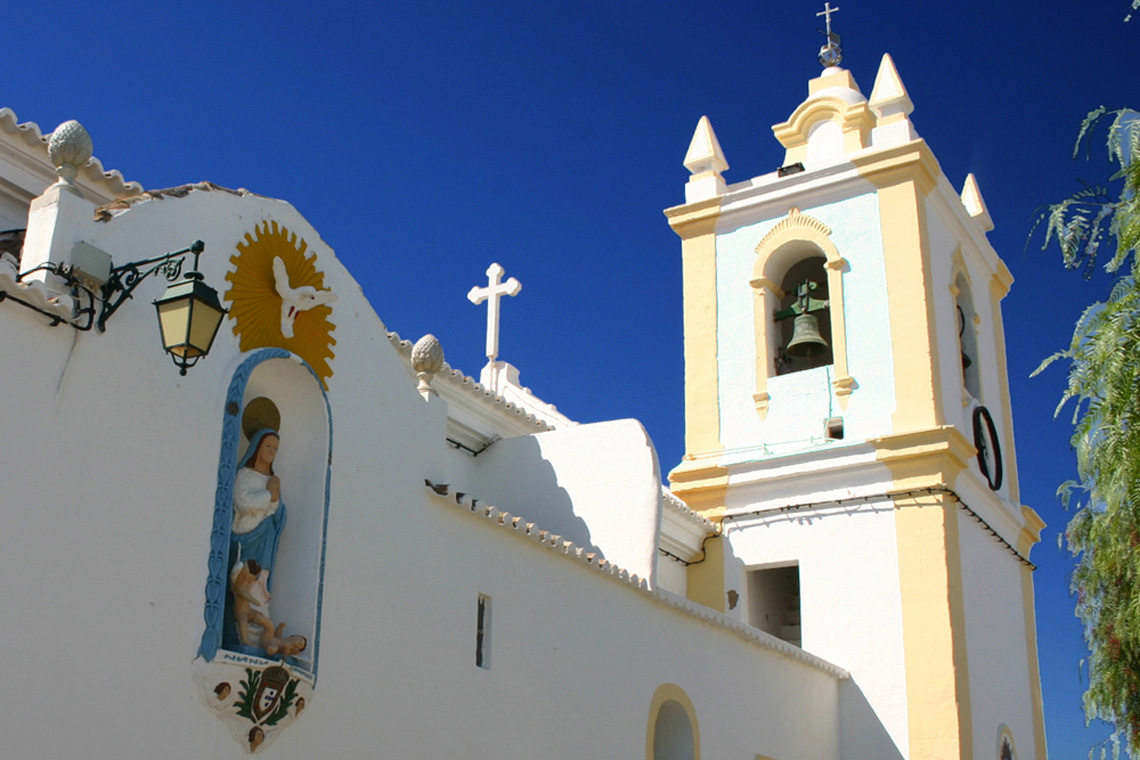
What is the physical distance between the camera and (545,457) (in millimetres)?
10859

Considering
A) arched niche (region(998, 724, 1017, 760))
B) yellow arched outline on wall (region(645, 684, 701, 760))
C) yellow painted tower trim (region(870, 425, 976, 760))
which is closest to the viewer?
yellow arched outline on wall (region(645, 684, 701, 760))

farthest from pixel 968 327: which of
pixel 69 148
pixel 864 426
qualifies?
pixel 69 148

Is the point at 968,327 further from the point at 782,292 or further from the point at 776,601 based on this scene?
the point at 776,601

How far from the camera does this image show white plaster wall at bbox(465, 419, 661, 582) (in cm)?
1041

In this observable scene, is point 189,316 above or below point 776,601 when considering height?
below

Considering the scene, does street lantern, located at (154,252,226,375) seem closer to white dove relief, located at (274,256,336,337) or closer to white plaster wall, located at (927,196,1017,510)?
white dove relief, located at (274,256,336,337)

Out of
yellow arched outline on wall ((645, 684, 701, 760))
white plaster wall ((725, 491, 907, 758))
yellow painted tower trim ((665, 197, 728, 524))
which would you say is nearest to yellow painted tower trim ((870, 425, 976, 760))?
white plaster wall ((725, 491, 907, 758))

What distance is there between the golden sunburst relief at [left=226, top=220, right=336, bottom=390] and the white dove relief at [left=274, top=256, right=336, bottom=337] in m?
0.03

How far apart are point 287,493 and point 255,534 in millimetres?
480

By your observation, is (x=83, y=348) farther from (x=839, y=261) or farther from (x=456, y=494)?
(x=839, y=261)

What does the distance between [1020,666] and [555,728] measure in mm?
8404

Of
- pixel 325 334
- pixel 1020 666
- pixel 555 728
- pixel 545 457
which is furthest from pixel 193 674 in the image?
pixel 1020 666

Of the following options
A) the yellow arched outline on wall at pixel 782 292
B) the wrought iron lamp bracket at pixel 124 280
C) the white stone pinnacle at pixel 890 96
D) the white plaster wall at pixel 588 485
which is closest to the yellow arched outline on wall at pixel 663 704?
the white plaster wall at pixel 588 485

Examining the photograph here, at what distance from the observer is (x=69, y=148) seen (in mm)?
5812
